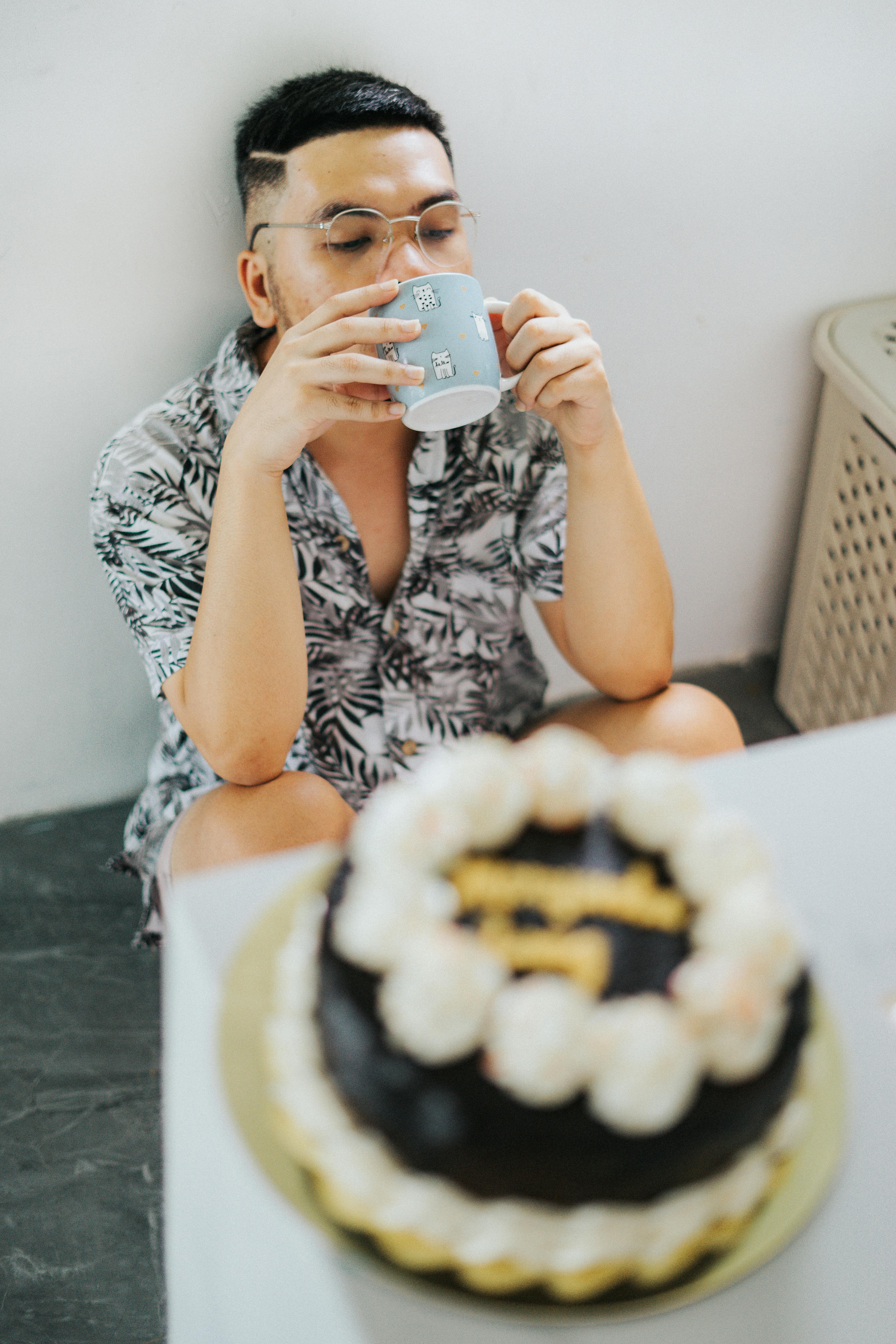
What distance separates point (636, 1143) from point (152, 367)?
1.01m

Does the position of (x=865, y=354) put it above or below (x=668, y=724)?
above

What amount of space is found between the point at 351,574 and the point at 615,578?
297 mm

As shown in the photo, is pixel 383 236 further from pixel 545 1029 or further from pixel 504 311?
pixel 545 1029

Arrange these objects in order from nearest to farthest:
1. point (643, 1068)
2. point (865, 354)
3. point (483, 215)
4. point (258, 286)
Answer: point (643, 1068) < point (258, 286) < point (483, 215) < point (865, 354)

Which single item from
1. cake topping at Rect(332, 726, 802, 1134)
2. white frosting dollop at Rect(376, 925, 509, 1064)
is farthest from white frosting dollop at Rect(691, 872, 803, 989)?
white frosting dollop at Rect(376, 925, 509, 1064)

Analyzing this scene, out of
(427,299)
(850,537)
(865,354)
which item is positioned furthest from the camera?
(850,537)

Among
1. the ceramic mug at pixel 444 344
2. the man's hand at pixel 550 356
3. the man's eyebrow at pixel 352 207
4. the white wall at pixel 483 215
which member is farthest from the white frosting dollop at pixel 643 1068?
the white wall at pixel 483 215

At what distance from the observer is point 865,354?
1340 millimetres

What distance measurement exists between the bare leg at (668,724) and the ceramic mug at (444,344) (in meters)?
0.45

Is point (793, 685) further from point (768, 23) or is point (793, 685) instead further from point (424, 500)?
point (768, 23)

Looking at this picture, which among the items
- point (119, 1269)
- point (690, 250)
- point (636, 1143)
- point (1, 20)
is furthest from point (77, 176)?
point (119, 1269)

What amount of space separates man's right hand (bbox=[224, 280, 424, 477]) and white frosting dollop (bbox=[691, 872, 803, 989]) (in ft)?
1.61

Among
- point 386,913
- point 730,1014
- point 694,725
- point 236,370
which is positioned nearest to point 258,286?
point 236,370

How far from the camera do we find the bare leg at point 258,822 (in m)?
1.00
